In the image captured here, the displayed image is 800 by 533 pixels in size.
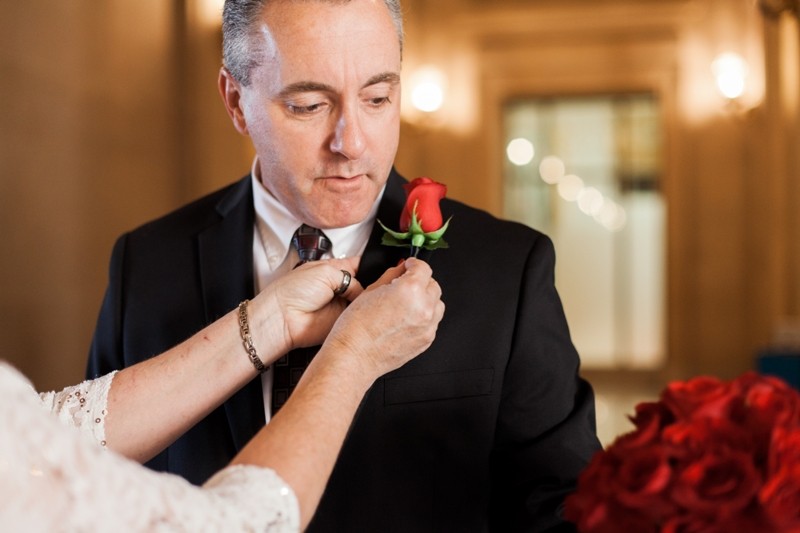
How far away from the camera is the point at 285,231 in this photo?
2.21 m

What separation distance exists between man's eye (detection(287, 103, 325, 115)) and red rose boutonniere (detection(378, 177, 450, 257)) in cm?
24

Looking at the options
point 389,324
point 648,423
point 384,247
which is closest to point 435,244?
point 384,247

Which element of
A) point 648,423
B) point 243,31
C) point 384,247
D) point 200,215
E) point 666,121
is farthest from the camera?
point 666,121

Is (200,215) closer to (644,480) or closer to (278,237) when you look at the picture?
(278,237)

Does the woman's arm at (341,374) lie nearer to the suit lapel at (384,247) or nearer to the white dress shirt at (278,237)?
the suit lapel at (384,247)

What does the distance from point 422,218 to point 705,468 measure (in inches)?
34.3

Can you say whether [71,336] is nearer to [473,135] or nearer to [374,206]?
[374,206]

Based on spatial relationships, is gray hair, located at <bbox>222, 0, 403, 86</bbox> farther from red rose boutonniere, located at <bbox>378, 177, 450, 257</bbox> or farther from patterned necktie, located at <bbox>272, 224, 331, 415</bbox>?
patterned necktie, located at <bbox>272, 224, 331, 415</bbox>

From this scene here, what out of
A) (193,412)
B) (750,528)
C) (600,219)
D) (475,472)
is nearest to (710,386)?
(750,528)

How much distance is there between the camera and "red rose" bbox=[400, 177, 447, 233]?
1904 millimetres

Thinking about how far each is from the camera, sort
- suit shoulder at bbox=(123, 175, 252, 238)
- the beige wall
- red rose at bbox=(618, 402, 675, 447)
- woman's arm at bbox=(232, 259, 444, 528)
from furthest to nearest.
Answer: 1. the beige wall
2. suit shoulder at bbox=(123, 175, 252, 238)
3. woman's arm at bbox=(232, 259, 444, 528)
4. red rose at bbox=(618, 402, 675, 447)

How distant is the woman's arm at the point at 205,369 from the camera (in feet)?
6.09

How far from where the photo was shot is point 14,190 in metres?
4.90

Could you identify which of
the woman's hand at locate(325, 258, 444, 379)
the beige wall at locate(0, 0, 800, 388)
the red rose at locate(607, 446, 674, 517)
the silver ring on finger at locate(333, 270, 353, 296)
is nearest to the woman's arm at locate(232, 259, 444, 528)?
the woman's hand at locate(325, 258, 444, 379)
